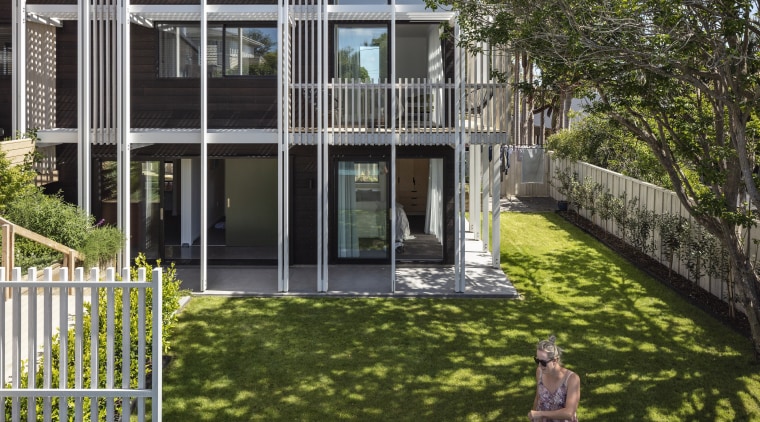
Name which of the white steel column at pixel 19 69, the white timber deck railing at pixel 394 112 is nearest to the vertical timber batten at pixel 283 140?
the white timber deck railing at pixel 394 112

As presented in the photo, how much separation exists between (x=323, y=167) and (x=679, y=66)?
21.2 feet

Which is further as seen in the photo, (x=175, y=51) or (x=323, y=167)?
(x=175, y=51)

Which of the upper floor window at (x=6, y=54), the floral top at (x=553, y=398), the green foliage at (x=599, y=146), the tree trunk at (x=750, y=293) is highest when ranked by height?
the upper floor window at (x=6, y=54)

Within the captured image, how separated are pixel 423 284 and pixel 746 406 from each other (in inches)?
275

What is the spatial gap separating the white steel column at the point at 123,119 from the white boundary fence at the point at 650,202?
10027 mm

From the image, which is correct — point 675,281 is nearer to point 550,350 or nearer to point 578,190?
point 578,190

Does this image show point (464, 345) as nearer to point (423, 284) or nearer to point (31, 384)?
point (423, 284)

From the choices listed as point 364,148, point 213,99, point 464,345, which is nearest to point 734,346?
point 464,345

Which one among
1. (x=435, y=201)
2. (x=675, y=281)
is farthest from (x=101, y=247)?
(x=675, y=281)

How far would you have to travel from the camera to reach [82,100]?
15.3 metres

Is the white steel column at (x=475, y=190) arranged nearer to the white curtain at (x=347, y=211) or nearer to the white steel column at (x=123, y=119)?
the white curtain at (x=347, y=211)

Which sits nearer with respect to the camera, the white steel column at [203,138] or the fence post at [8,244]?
the fence post at [8,244]

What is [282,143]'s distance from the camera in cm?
1530

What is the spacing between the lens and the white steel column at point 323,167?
49.9ft
